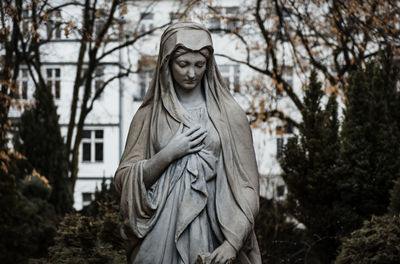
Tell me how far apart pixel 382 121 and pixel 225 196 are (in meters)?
7.15

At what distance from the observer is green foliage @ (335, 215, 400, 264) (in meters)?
8.20

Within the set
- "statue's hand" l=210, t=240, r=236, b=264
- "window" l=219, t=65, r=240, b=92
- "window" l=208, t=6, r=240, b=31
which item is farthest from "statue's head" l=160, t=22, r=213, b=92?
"window" l=219, t=65, r=240, b=92

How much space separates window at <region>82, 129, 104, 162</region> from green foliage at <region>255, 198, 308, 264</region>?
19.4 m

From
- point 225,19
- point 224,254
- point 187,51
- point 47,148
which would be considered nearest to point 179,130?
point 187,51

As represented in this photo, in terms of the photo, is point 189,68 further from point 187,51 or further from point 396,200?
point 396,200

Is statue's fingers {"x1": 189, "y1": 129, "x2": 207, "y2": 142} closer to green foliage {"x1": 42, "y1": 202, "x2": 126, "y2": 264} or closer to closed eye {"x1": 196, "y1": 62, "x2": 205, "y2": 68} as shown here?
closed eye {"x1": 196, "y1": 62, "x2": 205, "y2": 68}

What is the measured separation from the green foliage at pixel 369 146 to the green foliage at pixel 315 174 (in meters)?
0.24

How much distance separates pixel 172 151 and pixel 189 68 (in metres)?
0.57

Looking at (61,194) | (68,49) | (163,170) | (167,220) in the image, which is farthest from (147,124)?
(68,49)

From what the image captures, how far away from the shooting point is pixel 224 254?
418 centimetres

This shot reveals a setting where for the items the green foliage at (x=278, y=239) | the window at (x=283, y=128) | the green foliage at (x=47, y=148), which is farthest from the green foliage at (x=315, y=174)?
the green foliage at (x=47, y=148)

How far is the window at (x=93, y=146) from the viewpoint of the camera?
33062mm

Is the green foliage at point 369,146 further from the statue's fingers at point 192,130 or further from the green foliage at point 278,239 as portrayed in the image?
the statue's fingers at point 192,130

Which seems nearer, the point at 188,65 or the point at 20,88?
the point at 188,65
